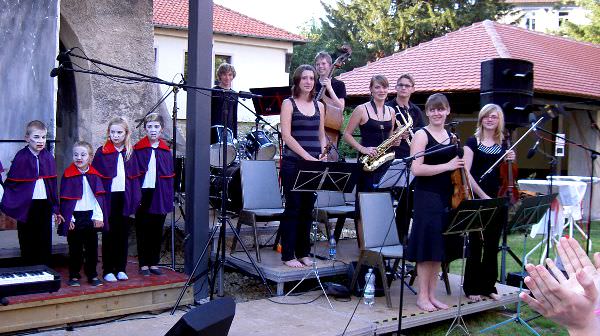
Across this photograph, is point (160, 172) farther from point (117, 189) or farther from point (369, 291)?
point (369, 291)

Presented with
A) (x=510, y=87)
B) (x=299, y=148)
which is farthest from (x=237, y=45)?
(x=299, y=148)

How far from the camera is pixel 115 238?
230 inches

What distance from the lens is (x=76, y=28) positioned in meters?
8.35

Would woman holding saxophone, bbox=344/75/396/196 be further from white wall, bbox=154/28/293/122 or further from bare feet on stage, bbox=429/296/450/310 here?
white wall, bbox=154/28/293/122

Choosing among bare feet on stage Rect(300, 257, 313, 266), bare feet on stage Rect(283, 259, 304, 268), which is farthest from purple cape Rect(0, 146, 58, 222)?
bare feet on stage Rect(300, 257, 313, 266)

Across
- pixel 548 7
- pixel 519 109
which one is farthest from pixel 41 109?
pixel 548 7

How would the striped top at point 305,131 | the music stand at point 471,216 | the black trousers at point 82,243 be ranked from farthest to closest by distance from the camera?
the striped top at point 305,131
the black trousers at point 82,243
the music stand at point 471,216

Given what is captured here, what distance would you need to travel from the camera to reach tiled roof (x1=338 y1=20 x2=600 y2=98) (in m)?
16.0

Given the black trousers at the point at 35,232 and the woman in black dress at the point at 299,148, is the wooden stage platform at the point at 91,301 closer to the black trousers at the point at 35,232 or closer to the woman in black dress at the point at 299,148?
the black trousers at the point at 35,232

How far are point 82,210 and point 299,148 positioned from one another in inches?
81.0

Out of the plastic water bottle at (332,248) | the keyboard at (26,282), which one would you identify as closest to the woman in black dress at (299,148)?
the plastic water bottle at (332,248)

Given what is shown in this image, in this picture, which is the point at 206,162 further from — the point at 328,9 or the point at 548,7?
the point at 548,7

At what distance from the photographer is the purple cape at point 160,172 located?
6.04 m

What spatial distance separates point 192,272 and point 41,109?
290 centimetres
